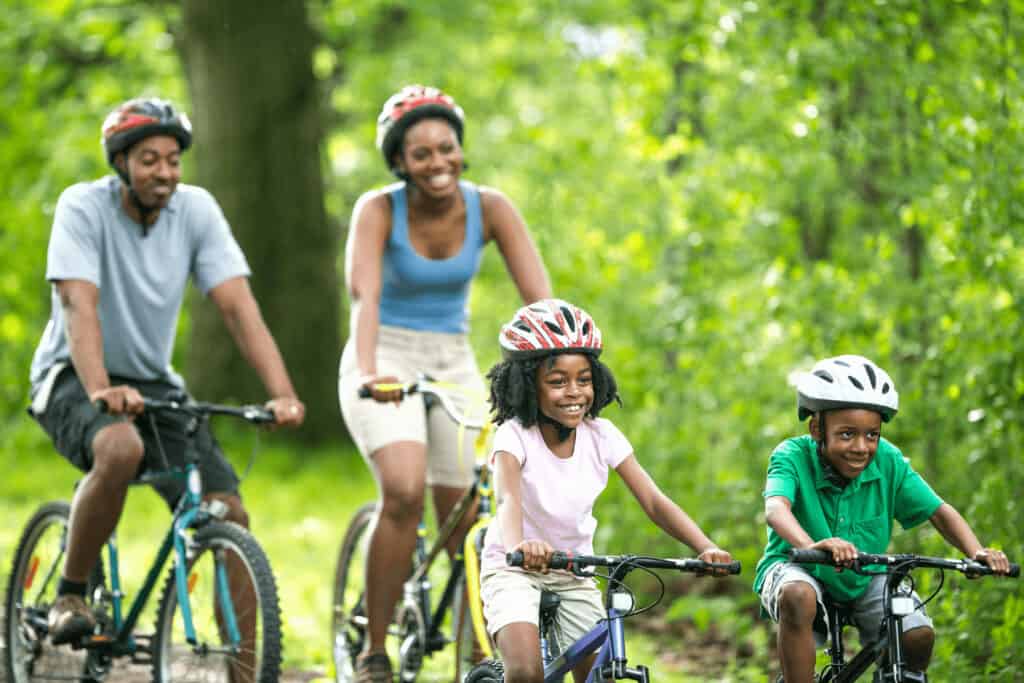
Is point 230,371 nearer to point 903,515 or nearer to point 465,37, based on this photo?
point 465,37

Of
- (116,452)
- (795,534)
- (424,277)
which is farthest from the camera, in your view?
(424,277)

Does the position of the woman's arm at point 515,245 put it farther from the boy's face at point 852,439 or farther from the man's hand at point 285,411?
the boy's face at point 852,439

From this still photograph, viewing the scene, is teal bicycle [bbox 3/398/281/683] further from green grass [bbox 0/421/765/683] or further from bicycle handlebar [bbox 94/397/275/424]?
green grass [bbox 0/421/765/683]

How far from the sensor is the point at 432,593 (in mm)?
6125

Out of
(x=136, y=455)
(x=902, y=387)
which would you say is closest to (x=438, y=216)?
(x=136, y=455)

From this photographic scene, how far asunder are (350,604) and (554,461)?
2666 mm

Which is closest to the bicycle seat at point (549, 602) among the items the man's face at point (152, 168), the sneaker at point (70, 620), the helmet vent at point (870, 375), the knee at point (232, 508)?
the helmet vent at point (870, 375)

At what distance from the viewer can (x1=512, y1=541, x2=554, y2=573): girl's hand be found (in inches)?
159

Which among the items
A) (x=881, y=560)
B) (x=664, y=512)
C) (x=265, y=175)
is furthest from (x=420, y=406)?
(x=265, y=175)

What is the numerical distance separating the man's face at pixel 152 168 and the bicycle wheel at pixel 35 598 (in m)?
1.31

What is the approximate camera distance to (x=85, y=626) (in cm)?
575

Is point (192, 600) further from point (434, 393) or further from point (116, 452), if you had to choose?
point (434, 393)

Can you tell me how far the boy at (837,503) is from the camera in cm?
444

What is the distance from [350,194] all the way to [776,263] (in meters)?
12.9
